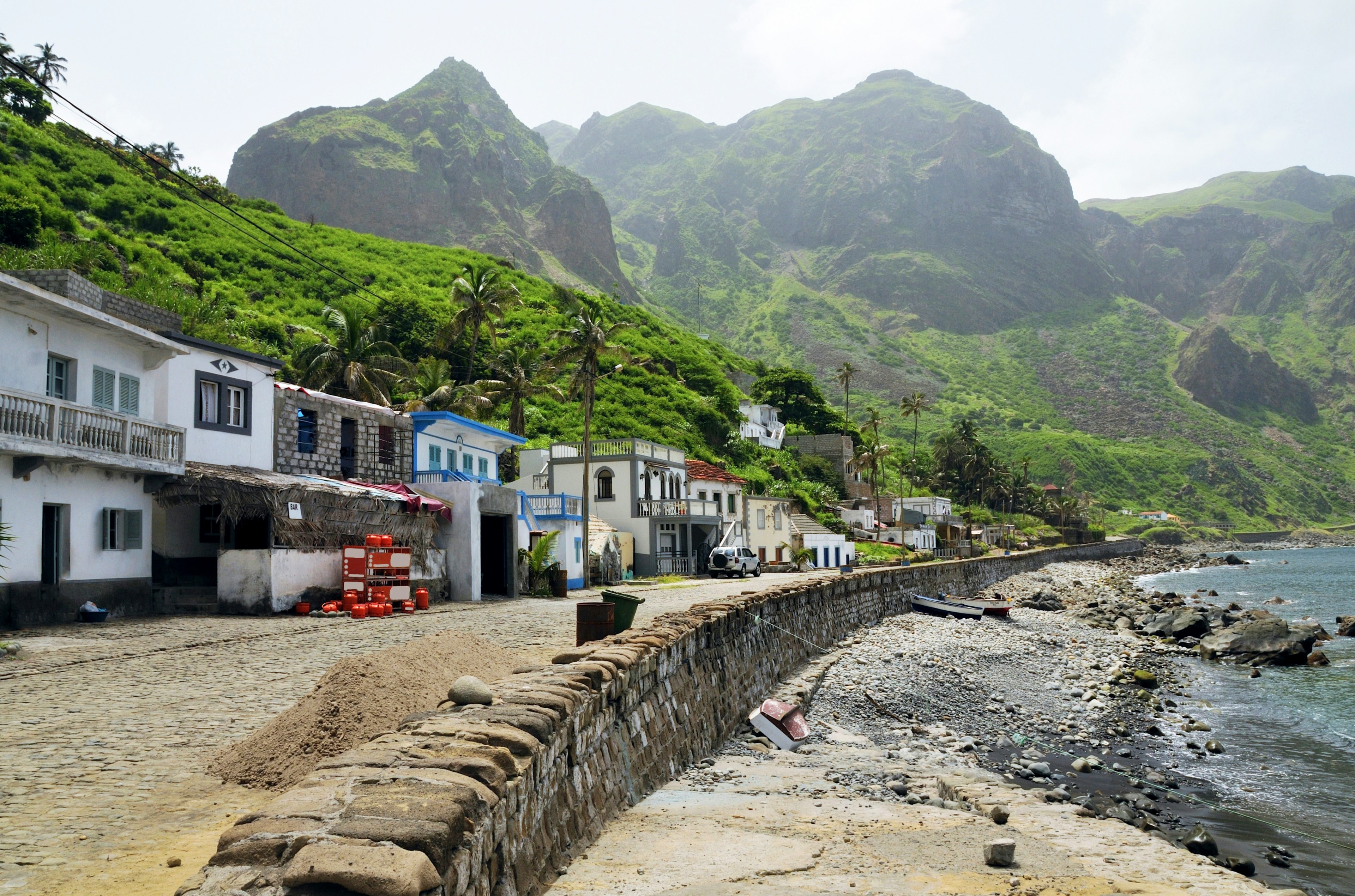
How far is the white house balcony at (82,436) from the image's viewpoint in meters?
16.8

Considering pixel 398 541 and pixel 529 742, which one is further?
pixel 398 541

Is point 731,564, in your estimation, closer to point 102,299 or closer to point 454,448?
point 454,448

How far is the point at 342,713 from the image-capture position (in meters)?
7.15

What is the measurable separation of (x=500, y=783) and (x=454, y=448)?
3172 cm

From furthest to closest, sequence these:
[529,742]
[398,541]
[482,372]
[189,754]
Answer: [482,372], [398,541], [189,754], [529,742]

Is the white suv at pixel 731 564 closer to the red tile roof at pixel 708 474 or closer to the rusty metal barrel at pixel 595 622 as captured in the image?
the red tile roof at pixel 708 474

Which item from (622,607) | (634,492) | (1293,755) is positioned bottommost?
(1293,755)

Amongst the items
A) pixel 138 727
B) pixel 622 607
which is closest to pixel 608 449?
pixel 622 607

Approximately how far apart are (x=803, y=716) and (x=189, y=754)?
34.4 feet

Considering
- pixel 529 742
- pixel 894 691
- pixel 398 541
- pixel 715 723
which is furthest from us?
pixel 398 541

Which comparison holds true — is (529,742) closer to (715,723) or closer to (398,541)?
(715,723)

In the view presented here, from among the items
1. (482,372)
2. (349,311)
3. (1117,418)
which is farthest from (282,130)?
(1117,418)

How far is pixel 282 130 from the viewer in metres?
178

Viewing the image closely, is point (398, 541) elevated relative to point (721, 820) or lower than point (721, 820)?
elevated
